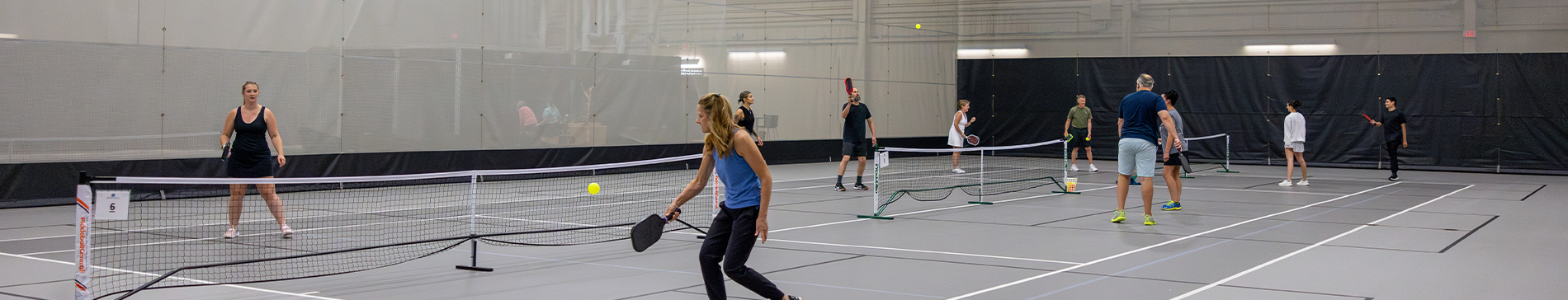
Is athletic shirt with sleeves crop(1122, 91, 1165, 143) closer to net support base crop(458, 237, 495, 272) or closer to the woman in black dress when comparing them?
net support base crop(458, 237, 495, 272)

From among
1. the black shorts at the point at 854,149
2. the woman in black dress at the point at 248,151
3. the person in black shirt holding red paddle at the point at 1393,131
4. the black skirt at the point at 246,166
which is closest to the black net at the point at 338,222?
the woman in black dress at the point at 248,151

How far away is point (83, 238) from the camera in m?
5.80

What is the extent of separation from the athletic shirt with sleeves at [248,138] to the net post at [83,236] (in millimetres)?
3359

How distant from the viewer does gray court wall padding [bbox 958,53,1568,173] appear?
69.9 ft

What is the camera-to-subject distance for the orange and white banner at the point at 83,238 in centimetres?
568

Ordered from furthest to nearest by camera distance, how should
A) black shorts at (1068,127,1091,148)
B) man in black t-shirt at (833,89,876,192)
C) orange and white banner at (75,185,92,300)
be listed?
black shorts at (1068,127,1091,148), man in black t-shirt at (833,89,876,192), orange and white banner at (75,185,92,300)

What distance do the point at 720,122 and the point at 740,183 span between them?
320 mm

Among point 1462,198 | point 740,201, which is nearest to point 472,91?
point 740,201

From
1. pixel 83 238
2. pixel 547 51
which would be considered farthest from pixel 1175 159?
pixel 547 51

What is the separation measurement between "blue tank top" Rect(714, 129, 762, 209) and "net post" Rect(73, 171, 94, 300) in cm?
325

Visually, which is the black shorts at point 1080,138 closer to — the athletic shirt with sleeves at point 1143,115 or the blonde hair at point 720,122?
the athletic shirt with sleeves at point 1143,115

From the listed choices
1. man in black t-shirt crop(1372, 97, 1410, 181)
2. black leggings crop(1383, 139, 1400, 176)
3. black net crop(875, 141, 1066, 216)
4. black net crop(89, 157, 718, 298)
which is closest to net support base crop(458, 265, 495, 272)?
black net crop(89, 157, 718, 298)

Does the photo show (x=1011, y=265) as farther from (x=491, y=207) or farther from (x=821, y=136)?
(x=821, y=136)

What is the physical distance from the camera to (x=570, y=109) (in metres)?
18.1
